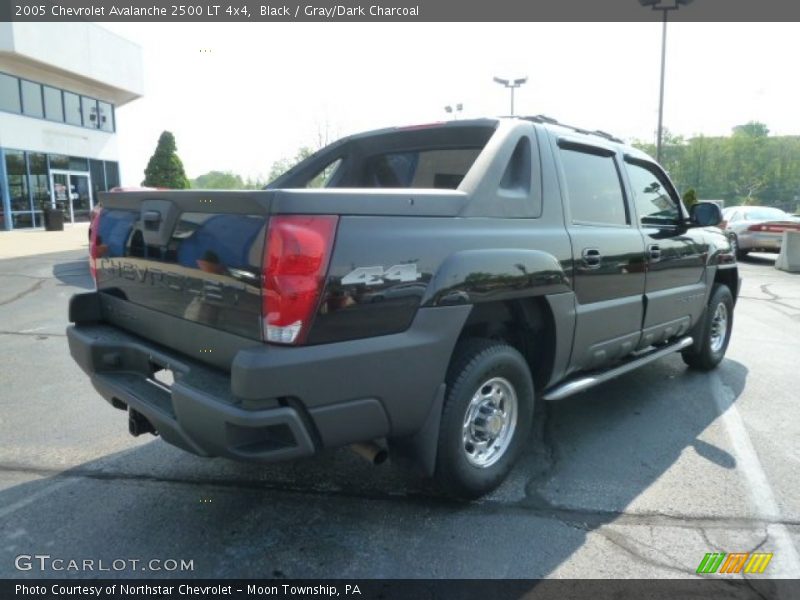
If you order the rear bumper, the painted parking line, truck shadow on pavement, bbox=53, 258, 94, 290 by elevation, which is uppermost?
the rear bumper

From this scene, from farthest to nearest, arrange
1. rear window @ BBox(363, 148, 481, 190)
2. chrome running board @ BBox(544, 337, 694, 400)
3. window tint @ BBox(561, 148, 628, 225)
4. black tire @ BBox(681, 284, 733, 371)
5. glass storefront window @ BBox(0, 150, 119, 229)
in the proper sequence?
glass storefront window @ BBox(0, 150, 119, 229) → black tire @ BBox(681, 284, 733, 371) → rear window @ BBox(363, 148, 481, 190) → window tint @ BBox(561, 148, 628, 225) → chrome running board @ BBox(544, 337, 694, 400)

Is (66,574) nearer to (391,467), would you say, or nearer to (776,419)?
(391,467)

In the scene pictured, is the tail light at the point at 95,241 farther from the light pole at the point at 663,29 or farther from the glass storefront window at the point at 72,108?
the glass storefront window at the point at 72,108

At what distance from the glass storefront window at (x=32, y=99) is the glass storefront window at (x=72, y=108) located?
1.69 meters

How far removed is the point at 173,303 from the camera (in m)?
2.82

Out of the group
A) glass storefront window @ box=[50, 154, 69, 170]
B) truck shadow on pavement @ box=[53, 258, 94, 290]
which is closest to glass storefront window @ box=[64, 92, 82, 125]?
glass storefront window @ box=[50, 154, 69, 170]

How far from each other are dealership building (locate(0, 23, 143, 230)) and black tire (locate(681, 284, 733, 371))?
24848 millimetres

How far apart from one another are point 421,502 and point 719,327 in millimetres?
3992

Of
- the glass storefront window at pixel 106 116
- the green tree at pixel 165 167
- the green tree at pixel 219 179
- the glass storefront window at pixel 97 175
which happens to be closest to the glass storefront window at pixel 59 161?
the glass storefront window at pixel 97 175

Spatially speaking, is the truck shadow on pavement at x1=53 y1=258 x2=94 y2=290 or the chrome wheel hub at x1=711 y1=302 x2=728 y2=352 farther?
the truck shadow on pavement at x1=53 y1=258 x2=94 y2=290

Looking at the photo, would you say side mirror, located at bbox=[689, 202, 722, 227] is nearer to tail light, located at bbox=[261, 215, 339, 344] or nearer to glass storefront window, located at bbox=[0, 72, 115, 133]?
tail light, located at bbox=[261, 215, 339, 344]

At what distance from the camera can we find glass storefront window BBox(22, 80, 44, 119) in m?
23.3

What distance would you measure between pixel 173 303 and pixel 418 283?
1213mm

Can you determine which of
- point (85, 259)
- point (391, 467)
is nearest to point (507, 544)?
point (391, 467)
